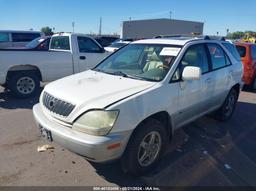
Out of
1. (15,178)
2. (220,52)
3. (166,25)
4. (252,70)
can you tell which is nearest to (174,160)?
(15,178)

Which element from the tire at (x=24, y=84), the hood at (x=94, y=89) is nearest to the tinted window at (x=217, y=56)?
the hood at (x=94, y=89)

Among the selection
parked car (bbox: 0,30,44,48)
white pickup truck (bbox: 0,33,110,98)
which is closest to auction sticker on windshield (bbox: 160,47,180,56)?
white pickup truck (bbox: 0,33,110,98)

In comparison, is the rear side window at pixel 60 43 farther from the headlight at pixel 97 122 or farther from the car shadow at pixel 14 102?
the headlight at pixel 97 122

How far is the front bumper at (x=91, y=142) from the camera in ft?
9.33

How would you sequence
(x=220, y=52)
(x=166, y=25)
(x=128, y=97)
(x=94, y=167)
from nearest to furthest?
1. (x=128, y=97)
2. (x=94, y=167)
3. (x=220, y=52)
4. (x=166, y=25)

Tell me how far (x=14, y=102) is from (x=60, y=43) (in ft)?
7.69

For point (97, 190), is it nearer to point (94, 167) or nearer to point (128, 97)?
point (94, 167)

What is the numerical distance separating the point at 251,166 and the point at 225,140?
925 mm

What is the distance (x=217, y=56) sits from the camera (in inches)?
197

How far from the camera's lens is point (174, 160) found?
3881mm

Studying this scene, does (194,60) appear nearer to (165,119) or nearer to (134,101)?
(165,119)

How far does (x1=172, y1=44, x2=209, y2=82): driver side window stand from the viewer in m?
3.81

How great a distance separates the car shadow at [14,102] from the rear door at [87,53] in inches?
66.6

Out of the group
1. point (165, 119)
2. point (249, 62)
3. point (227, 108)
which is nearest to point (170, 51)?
point (165, 119)
